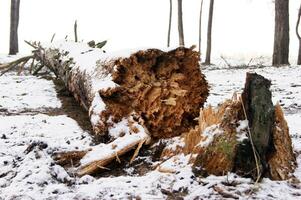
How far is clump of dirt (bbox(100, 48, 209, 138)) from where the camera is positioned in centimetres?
414

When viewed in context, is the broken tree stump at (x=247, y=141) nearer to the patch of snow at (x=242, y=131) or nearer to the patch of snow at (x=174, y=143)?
the patch of snow at (x=242, y=131)

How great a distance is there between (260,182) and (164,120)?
143cm

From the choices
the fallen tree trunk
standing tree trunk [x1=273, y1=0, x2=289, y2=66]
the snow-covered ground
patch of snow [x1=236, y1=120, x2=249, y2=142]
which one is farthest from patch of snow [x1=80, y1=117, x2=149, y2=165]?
standing tree trunk [x1=273, y1=0, x2=289, y2=66]

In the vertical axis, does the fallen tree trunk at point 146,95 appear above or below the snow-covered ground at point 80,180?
above

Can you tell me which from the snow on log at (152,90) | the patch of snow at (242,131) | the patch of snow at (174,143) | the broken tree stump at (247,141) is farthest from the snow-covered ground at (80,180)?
the snow on log at (152,90)

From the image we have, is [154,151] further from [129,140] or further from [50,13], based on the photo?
[50,13]

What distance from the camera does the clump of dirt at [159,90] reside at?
13.6 ft

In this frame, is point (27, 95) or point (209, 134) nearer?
point (209, 134)

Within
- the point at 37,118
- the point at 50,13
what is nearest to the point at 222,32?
the point at 50,13

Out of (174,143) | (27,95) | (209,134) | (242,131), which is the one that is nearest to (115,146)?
(174,143)

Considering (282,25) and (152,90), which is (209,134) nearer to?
(152,90)

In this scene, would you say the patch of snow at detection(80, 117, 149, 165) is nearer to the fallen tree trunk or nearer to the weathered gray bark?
the fallen tree trunk

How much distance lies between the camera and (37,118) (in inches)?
211

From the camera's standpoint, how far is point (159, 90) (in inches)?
166
